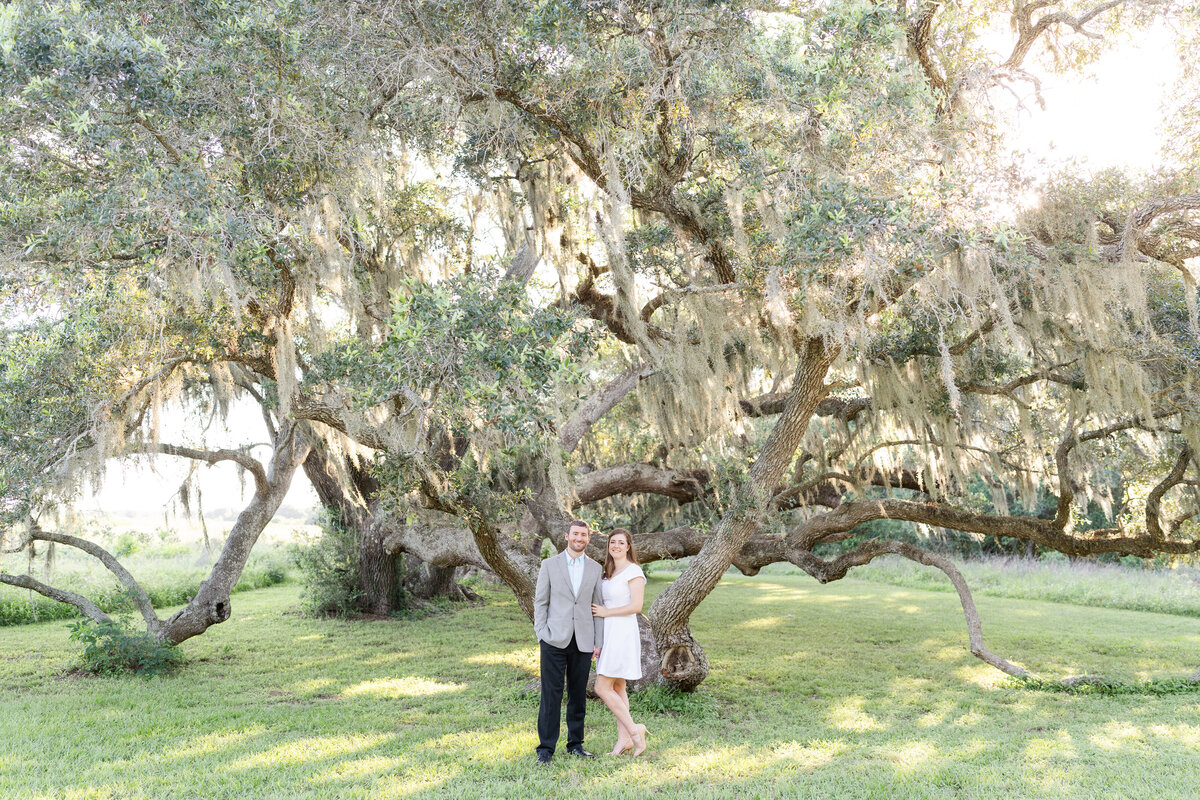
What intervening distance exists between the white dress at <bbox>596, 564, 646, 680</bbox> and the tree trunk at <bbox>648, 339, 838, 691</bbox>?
1422mm

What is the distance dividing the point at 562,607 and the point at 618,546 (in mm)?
422

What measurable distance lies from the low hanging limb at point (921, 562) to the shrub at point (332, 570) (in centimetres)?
594

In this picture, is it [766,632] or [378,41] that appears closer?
[378,41]

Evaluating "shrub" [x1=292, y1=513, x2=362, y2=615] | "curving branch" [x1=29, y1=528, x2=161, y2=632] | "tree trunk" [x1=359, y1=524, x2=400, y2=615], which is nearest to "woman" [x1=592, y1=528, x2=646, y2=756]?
"curving branch" [x1=29, y1=528, x2=161, y2=632]

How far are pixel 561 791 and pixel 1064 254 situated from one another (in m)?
4.78

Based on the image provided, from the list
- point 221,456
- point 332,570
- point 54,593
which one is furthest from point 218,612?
point 332,570

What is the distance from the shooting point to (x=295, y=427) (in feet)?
23.3

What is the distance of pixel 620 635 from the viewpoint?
12.0ft

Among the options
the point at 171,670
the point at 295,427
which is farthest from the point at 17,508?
the point at 295,427

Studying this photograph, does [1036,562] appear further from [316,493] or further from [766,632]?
[316,493]

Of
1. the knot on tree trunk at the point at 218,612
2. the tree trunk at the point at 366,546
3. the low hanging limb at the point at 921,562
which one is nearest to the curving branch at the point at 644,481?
the low hanging limb at the point at 921,562

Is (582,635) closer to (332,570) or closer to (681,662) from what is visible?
(681,662)

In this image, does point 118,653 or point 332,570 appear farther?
point 332,570

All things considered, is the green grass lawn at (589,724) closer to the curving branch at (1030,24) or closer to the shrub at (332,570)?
the shrub at (332,570)
